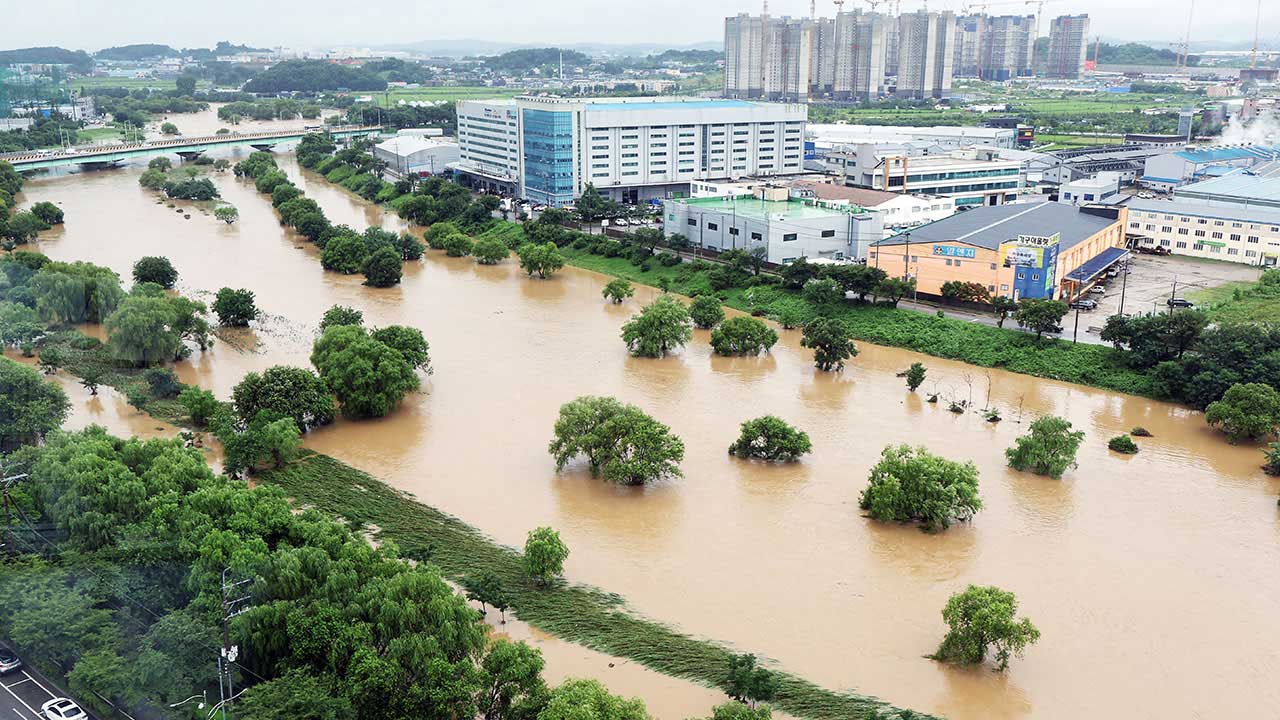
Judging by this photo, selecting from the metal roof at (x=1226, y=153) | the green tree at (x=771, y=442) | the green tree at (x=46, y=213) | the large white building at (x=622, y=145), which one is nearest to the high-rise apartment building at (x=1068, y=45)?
the metal roof at (x=1226, y=153)

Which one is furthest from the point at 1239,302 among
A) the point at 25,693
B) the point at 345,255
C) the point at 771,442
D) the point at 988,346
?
the point at 25,693

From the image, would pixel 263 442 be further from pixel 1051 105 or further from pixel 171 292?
pixel 1051 105

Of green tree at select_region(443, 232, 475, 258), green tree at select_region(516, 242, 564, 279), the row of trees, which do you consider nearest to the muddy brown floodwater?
the row of trees

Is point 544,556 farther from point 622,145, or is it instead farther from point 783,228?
point 622,145

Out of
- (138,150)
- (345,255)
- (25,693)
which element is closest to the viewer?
(25,693)

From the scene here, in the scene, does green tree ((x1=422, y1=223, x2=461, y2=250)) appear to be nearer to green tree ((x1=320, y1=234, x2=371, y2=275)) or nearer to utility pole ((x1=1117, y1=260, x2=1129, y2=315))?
green tree ((x1=320, y1=234, x2=371, y2=275))

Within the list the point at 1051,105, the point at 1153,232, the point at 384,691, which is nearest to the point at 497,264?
the point at 1153,232

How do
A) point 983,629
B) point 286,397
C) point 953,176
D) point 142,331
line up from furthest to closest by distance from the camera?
1. point 953,176
2. point 142,331
3. point 286,397
4. point 983,629
